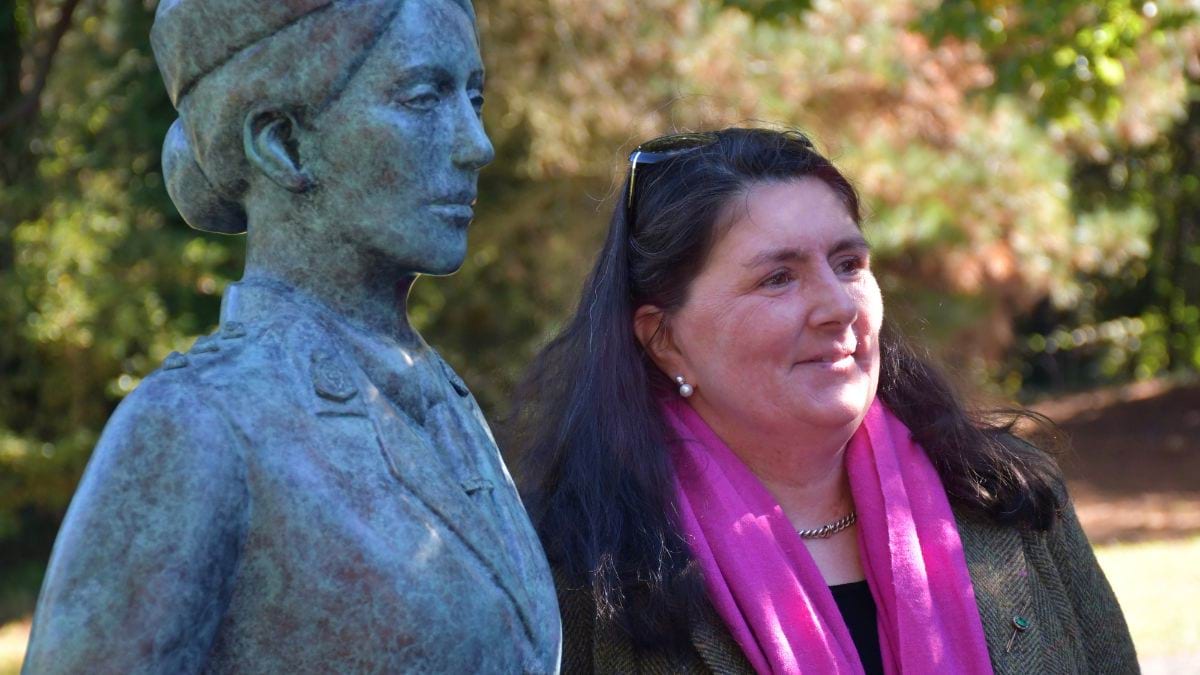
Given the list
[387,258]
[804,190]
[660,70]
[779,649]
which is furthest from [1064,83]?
[387,258]

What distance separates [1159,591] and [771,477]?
7428 mm

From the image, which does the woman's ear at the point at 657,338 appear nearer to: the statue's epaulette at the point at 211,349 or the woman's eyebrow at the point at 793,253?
the woman's eyebrow at the point at 793,253

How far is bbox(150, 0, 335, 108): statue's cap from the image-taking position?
57.2 inches

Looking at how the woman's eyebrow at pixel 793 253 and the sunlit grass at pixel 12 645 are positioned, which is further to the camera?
the sunlit grass at pixel 12 645

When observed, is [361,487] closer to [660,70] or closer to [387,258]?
[387,258]

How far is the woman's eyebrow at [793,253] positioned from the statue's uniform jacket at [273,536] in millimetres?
1106

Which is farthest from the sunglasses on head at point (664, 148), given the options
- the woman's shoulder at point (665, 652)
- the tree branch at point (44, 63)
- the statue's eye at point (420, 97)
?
the tree branch at point (44, 63)

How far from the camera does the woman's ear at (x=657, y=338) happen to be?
106 inches

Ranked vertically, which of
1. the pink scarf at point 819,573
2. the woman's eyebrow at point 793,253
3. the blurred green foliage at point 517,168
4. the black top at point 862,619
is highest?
the woman's eyebrow at point 793,253

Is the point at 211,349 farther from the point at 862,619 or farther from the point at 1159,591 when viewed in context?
the point at 1159,591

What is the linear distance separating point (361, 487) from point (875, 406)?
1.62 metres

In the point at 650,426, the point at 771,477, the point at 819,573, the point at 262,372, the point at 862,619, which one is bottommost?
the point at 862,619

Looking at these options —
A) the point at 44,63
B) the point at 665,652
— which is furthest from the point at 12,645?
the point at 665,652

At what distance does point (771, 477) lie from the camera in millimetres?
2678
